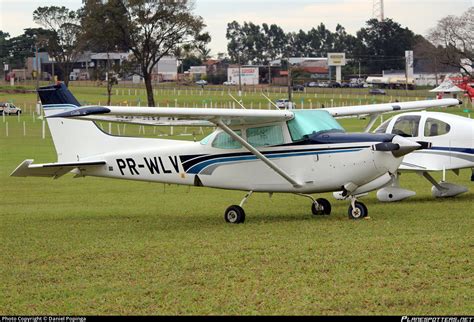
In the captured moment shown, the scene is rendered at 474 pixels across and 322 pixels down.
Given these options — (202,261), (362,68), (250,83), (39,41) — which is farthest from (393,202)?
(362,68)

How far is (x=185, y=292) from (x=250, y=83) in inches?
5215

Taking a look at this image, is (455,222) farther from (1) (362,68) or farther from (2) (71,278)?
(1) (362,68)

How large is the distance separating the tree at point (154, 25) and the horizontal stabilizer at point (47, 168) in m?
61.2

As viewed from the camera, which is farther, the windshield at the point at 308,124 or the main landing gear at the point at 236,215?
the main landing gear at the point at 236,215

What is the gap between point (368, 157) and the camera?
1540 cm

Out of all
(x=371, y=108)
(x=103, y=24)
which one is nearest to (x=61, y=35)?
(x=103, y=24)

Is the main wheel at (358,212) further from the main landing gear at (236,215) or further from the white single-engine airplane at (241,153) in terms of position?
the main landing gear at (236,215)

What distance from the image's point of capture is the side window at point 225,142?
54.3ft

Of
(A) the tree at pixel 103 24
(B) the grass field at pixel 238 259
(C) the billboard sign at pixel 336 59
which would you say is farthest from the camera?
(C) the billboard sign at pixel 336 59

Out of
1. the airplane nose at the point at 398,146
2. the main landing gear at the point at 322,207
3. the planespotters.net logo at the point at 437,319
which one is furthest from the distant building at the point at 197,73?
the planespotters.net logo at the point at 437,319

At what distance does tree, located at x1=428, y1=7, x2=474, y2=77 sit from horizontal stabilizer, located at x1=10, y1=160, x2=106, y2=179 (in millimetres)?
84224

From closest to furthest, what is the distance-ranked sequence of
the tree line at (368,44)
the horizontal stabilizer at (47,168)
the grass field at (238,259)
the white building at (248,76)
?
the grass field at (238,259) < the horizontal stabilizer at (47,168) < the tree line at (368,44) < the white building at (248,76)

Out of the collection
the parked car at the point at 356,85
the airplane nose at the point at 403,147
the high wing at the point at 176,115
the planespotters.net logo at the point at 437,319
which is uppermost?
the high wing at the point at 176,115

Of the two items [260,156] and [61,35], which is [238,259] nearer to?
[260,156]
